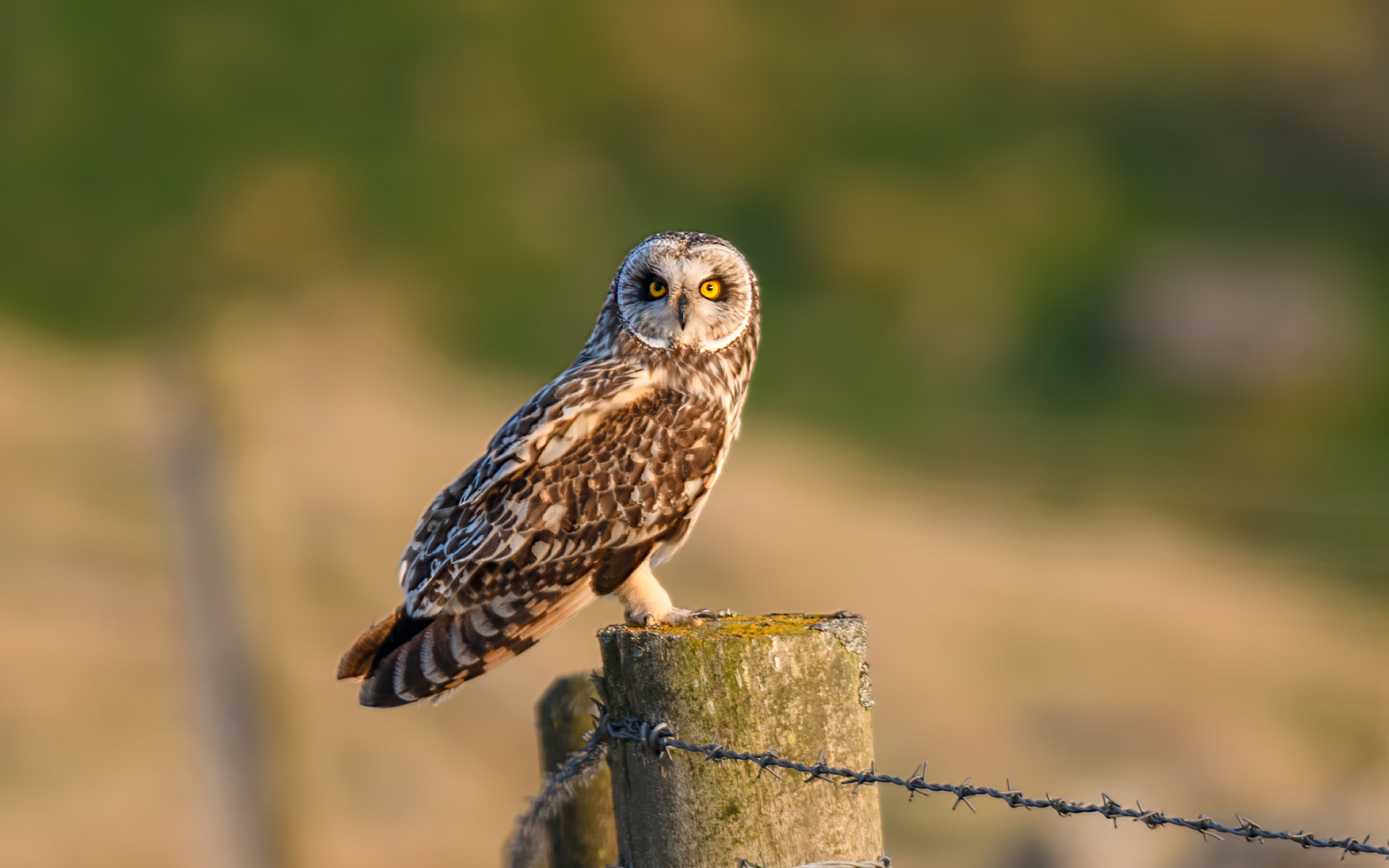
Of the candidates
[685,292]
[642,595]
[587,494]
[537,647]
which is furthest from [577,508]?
[537,647]

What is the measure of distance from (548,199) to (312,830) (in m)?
24.0

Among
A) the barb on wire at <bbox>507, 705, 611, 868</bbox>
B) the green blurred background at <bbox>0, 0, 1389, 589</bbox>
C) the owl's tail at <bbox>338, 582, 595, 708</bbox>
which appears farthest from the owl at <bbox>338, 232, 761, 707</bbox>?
the green blurred background at <bbox>0, 0, 1389, 589</bbox>

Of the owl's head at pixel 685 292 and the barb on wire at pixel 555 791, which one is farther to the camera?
the owl's head at pixel 685 292

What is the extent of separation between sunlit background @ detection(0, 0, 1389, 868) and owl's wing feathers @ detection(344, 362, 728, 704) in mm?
1146

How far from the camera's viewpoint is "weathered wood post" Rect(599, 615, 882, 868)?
2.42 meters

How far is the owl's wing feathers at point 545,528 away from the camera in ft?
11.0

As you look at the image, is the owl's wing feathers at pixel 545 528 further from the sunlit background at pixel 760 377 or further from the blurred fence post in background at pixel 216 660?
the sunlit background at pixel 760 377

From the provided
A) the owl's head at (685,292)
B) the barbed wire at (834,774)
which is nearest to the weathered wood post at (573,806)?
the barbed wire at (834,774)

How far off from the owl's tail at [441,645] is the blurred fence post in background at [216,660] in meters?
1.04

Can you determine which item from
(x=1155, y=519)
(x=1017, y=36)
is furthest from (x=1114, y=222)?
(x=1155, y=519)

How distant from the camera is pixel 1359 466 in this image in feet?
61.4

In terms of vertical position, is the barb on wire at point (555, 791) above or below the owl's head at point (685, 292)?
below

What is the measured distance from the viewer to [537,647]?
30.7 feet

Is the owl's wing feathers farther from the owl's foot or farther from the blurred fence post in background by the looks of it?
the blurred fence post in background
